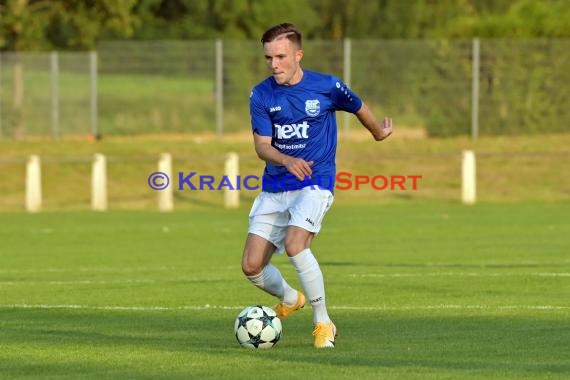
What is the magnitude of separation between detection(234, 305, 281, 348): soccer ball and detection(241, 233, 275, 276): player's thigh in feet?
1.81

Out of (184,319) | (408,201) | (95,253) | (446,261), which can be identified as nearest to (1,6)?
(408,201)

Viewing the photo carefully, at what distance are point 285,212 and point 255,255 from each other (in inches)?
15.6

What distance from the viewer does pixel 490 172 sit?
137ft

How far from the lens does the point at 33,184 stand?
36375mm

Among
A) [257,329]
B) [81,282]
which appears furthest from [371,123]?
[81,282]

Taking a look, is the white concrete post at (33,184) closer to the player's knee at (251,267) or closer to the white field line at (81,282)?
the white field line at (81,282)

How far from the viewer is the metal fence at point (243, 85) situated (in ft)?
145

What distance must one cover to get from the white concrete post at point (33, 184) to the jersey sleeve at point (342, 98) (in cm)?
2440

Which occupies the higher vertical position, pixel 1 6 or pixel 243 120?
pixel 1 6

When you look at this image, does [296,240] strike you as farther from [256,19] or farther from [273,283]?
[256,19]

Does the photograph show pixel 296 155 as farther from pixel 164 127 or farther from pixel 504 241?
pixel 164 127

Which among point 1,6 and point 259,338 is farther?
point 1,6

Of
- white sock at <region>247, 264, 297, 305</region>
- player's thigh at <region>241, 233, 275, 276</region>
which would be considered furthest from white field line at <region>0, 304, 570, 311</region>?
player's thigh at <region>241, 233, 275, 276</region>

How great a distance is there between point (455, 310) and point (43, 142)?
30.6 meters
